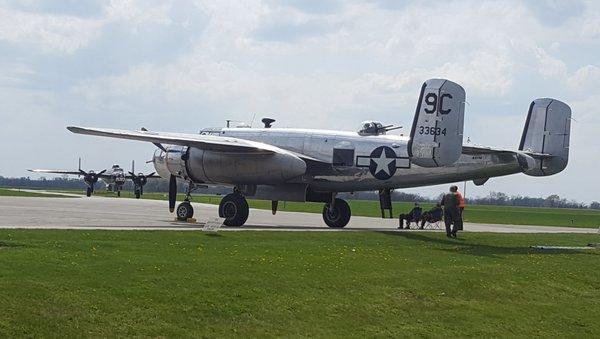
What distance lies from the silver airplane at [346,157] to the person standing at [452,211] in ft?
3.60

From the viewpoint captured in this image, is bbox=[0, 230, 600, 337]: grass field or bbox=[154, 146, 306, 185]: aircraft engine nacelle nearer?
bbox=[0, 230, 600, 337]: grass field

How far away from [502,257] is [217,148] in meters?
13.9

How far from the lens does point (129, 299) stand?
1492 cm

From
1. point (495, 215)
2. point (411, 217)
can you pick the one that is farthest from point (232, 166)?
point (495, 215)

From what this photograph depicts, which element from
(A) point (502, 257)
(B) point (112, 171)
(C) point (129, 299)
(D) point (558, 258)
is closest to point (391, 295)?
(C) point (129, 299)

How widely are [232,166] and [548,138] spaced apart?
12534mm

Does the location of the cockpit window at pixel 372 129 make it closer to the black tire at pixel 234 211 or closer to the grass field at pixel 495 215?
the black tire at pixel 234 211

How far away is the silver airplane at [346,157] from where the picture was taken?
29.0m

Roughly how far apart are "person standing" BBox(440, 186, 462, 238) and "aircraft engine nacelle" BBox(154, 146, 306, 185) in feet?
22.0

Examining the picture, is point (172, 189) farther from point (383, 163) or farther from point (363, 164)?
point (383, 163)

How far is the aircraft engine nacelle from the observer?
3491 centimetres

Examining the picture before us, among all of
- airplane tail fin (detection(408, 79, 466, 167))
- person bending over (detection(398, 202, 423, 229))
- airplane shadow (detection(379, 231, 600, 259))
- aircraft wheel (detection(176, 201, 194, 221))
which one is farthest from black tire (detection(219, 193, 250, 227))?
airplane tail fin (detection(408, 79, 466, 167))

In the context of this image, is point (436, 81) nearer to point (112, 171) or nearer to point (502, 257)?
point (502, 257)

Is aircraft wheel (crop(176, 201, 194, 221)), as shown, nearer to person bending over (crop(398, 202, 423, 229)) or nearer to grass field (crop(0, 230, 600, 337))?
person bending over (crop(398, 202, 423, 229))
